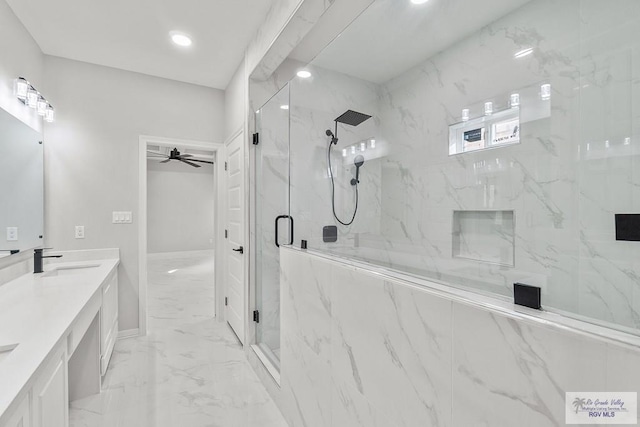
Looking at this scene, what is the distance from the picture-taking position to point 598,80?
1456mm

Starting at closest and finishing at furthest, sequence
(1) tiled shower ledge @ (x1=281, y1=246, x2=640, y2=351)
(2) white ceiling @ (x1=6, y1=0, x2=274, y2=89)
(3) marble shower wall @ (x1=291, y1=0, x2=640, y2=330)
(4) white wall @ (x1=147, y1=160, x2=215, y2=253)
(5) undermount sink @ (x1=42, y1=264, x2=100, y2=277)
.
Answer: (1) tiled shower ledge @ (x1=281, y1=246, x2=640, y2=351) → (3) marble shower wall @ (x1=291, y1=0, x2=640, y2=330) → (2) white ceiling @ (x1=6, y1=0, x2=274, y2=89) → (5) undermount sink @ (x1=42, y1=264, x2=100, y2=277) → (4) white wall @ (x1=147, y1=160, x2=215, y2=253)

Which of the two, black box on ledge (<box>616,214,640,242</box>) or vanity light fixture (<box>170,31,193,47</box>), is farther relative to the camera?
vanity light fixture (<box>170,31,193,47</box>)

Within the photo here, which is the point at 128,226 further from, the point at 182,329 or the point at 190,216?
the point at 190,216

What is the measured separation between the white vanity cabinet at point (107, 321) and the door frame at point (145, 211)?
0.39 meters

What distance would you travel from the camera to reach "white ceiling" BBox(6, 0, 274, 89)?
85.0 inches

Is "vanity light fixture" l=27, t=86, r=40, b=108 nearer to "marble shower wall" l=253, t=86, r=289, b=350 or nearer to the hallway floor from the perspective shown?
"marble shower wall" l=253, t=86, r=289, b=350

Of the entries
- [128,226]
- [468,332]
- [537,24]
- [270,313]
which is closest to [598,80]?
[537,24]

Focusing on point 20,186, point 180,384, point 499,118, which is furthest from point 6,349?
point 499,118

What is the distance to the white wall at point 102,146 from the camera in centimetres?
281

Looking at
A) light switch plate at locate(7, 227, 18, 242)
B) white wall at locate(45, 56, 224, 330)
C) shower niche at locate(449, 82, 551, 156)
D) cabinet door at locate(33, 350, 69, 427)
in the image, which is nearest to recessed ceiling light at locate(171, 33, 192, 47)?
white wall at locate(45, 56, 224, 330)

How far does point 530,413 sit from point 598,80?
5.25 ft

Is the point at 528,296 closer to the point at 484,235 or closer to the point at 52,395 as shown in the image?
the point at 484,235

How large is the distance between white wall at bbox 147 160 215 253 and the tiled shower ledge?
24.3 ft

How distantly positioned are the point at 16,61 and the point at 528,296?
342cm
